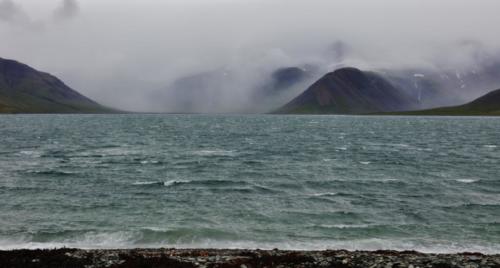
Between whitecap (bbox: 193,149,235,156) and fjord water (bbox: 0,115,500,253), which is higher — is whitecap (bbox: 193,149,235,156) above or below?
above

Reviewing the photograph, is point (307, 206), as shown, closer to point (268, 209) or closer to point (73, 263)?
point (268, 209)

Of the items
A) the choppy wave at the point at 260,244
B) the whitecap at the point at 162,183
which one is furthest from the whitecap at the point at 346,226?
the whitecap at the point at 162,183

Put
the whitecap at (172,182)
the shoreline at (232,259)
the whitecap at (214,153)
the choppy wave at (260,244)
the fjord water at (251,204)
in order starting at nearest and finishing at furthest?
the shoreline at (232,259) → the choppy wave at (260,244) → the fjord water at (251,204) → the whitecap at (172,182) → the whitecap at (214,153)

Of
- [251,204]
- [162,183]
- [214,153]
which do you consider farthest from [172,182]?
[214,153]

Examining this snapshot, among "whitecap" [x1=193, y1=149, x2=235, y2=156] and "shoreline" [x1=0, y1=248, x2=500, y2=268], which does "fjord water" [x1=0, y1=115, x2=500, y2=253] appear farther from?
"whitecap" [x1=193, y1=149, x2=235, y2=156]

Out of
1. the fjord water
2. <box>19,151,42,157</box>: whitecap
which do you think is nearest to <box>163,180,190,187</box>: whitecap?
the fjord water

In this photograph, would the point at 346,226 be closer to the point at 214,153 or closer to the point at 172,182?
the point at 172,182

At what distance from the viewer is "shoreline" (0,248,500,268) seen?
845 inches

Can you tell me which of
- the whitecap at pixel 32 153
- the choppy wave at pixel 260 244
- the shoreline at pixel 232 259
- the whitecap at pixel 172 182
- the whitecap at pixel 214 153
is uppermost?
the whitecap at pixel 32 153

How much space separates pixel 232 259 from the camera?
2261 cm

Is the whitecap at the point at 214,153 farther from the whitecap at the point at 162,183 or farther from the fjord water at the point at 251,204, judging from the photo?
the whitecap at the point at 162,183

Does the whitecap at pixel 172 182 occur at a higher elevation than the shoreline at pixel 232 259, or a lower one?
higher

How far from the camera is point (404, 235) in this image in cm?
3108

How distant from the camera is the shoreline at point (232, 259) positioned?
70.4ft
